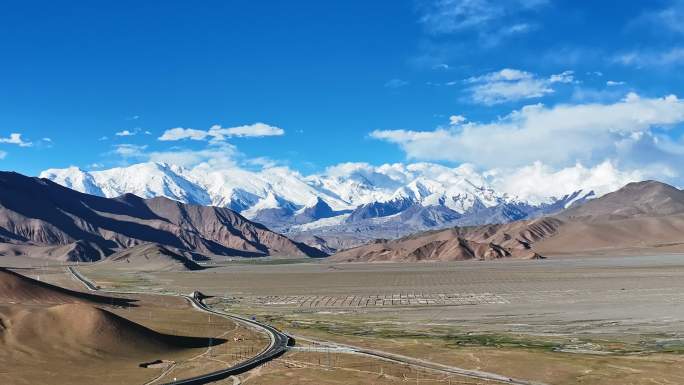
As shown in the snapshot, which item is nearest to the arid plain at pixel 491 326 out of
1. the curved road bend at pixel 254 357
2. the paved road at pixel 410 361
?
Answer: the paved road at pixel 410 361

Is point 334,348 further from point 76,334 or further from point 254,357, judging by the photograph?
point 76,334

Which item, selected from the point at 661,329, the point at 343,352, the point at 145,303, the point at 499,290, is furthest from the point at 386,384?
the point at 499,290

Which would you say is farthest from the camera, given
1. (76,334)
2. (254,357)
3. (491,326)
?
(491,326)

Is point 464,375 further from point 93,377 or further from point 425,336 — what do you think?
point 93,377

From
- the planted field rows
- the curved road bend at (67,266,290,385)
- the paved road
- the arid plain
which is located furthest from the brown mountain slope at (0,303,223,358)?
the planted field rows

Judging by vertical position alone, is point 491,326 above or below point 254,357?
above

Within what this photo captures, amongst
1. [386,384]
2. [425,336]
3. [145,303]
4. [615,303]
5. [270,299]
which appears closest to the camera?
[386,384]

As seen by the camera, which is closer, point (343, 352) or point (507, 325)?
point (343, 352)

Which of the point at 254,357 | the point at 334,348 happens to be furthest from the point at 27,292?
the point at 334,348

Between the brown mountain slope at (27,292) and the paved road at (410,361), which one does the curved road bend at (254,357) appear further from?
the brown mountain slope at (27,292)

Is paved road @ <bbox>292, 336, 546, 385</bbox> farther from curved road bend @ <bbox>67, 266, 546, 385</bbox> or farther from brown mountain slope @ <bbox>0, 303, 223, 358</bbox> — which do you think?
brown mountain slope @ <bbox>0, 303, 223, 358</bbox>

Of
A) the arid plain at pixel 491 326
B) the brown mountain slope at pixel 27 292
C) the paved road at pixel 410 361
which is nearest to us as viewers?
the paved road at pixel 410 361
